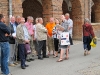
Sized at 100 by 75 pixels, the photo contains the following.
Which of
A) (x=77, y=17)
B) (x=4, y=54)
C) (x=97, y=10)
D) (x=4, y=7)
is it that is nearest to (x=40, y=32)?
(x=4, y=7)

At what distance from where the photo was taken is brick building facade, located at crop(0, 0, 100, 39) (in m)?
13.6

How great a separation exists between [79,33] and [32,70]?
919 cm

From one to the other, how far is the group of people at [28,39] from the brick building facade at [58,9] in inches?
81.5

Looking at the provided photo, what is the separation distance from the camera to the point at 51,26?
10.2m

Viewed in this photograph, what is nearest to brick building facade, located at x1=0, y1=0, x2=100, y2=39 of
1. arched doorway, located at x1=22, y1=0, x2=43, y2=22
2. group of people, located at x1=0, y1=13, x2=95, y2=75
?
arched doorway, located at x1=22, y1=0, x2=43, y2=22

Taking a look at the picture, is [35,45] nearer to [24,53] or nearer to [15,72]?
[24,53]

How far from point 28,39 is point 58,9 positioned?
5.80m

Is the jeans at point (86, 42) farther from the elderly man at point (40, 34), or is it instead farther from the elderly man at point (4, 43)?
the elderly man at point (4, 43)

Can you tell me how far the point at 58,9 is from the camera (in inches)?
553

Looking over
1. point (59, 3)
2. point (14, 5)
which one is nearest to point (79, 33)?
point (59, 3)

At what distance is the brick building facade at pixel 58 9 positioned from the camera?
13597 millimetres

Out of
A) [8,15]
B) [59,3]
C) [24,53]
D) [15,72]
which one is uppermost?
[59,3]

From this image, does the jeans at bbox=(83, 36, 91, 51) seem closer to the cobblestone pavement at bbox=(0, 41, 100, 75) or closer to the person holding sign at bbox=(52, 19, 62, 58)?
the cobblestone pavement at bbox=(0, 41, 100, 75)

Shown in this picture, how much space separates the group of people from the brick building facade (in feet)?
6.79
